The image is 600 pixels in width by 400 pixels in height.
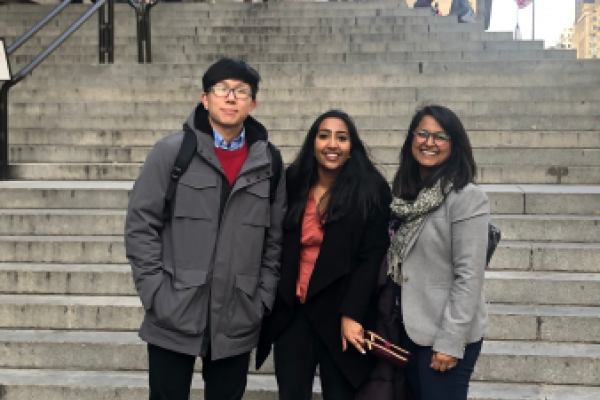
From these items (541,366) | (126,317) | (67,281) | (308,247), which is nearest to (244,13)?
(67,281)

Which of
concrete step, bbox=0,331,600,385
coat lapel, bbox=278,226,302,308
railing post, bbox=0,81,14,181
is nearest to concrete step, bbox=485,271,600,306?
concrete step, bbox=0,331,600,385

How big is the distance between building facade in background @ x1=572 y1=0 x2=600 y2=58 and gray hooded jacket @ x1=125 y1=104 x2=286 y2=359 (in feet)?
265

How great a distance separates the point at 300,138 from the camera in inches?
231

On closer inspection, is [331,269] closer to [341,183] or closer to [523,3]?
[341,183]

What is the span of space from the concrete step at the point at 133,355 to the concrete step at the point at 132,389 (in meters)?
0.07

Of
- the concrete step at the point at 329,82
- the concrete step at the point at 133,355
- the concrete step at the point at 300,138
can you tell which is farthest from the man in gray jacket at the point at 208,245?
the concrete step at the point at 329,82

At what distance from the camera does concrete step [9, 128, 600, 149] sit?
18.7 feet

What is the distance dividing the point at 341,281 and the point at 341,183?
1.30 ft

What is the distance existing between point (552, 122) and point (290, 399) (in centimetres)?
452

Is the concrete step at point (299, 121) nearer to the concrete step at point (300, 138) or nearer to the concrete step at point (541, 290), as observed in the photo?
the concrete step at point (300, 138)

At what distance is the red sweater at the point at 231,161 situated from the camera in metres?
2.35

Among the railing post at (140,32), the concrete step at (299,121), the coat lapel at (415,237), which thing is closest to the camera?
the coat lapel at (415,237)

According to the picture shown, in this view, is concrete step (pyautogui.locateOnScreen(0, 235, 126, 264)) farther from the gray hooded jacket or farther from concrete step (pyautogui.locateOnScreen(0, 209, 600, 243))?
the gray hooded jacket

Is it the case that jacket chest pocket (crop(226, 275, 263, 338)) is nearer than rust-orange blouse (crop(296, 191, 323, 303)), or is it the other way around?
jacket chest pocket (crop(226, 275, 263, 338))
